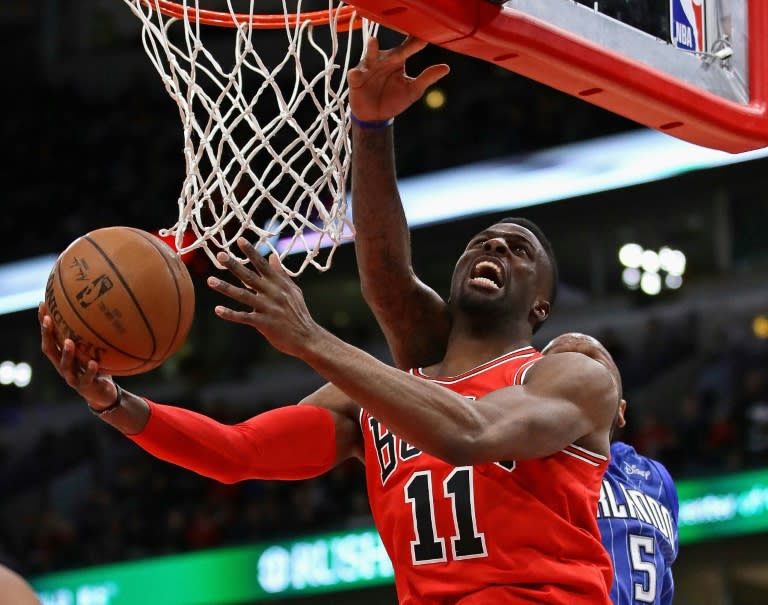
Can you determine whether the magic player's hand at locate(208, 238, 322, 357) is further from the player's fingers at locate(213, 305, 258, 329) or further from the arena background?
the arena background

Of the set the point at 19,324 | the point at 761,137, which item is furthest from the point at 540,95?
the point at 761,137

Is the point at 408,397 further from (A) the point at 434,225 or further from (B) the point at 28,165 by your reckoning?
(B) the point at 28,165

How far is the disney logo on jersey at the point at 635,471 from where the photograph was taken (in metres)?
3.72

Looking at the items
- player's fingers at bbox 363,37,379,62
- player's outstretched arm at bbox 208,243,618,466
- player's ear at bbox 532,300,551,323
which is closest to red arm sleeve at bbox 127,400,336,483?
player's outstretched arm at bbox 208,243,618,466

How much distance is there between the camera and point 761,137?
2.98m

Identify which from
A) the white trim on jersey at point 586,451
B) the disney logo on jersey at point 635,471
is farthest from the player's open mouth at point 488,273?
the disney logo on jersey at point 635,471

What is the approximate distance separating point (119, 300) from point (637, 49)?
1.29 meters

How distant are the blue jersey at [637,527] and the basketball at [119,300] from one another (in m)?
1.42

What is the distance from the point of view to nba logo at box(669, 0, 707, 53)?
2.91 metres

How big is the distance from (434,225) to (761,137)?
24.1 ft

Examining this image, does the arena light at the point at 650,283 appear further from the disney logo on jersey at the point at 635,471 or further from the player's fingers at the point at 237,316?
the player's fingers at the point at 237,316

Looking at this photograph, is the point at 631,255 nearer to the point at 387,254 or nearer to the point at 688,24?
the point at 387,254

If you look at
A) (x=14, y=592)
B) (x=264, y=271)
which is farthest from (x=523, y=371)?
(x=14, y=592)

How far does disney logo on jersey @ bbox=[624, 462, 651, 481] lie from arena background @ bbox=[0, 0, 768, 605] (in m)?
5.11
